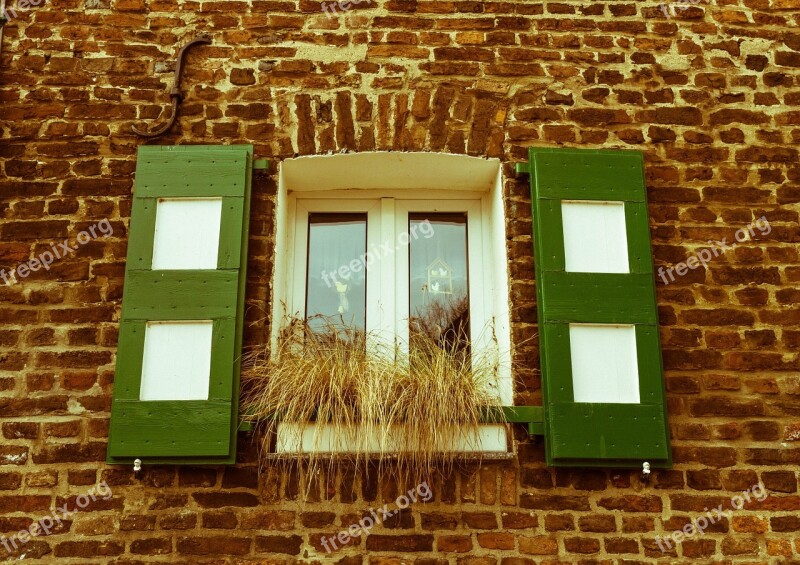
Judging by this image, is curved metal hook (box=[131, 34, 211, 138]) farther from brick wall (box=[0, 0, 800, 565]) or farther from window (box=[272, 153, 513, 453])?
window (box=[272, 153, 513, 453])

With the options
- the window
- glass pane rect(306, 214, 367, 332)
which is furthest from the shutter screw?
glass pane rect(306, 214, 367, 332)

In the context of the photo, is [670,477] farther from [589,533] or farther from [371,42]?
[371,42]

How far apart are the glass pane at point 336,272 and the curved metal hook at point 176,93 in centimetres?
85

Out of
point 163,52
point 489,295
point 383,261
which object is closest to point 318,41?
point 163,52

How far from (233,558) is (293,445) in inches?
20.4

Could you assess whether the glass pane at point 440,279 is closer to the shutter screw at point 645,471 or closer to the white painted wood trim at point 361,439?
the white painted wood trim at point 361,439

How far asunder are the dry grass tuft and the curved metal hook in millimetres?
1240

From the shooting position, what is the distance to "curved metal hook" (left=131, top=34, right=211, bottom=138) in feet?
12.6

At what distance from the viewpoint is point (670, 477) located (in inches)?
134

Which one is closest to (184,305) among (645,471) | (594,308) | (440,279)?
(440,279)

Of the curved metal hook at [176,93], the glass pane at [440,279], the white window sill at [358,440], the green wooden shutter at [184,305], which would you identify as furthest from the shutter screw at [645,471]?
the curved metal hook at [176,93]

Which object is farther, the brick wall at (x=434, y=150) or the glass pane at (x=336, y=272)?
the glass pane at (x=336, y=272)

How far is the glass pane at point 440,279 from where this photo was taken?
3873 mm

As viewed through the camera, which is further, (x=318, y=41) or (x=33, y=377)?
(x=318, y=41)
